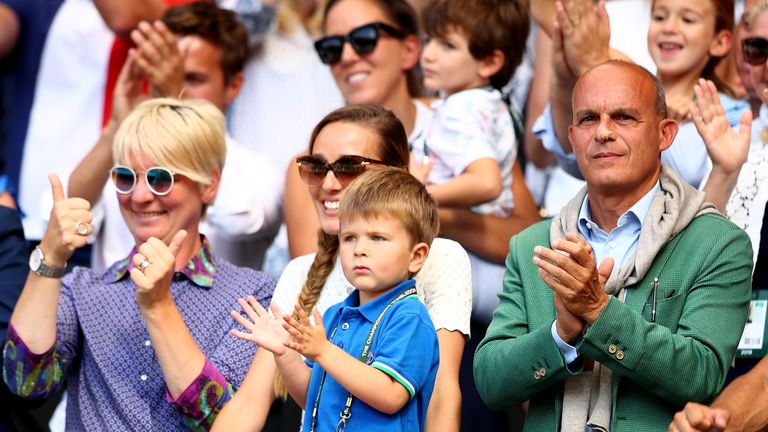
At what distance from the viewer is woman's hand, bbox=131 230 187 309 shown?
385 cm

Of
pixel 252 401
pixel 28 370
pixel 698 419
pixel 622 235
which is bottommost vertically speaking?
pixel 28 370

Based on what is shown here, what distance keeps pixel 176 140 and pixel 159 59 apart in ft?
3.31

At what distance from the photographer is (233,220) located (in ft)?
16.8

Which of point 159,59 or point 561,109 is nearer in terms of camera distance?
point 561,109

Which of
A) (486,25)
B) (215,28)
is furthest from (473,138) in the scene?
(215,28)

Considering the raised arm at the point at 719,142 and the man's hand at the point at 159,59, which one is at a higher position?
the raised arm at the point at 719,142

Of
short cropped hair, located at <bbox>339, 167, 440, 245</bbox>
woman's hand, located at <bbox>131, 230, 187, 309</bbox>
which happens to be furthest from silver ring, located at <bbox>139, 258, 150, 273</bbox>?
short cropped hair, located at <bbox>339, 167, 440, 245</bbox>

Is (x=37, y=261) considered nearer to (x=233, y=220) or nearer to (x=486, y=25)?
(x=233, y=220)

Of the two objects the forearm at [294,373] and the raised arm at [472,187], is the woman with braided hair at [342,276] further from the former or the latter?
the raised arm at [472,187]

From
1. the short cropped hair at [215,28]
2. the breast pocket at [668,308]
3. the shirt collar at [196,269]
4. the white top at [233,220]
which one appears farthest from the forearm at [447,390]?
the short cropped hair at [215,28]

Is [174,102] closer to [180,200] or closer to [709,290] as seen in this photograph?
[180,200]

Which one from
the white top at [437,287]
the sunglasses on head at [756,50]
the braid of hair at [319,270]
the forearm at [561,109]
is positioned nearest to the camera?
the white top at [437,287]

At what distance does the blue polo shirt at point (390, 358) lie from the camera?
3.35 meters

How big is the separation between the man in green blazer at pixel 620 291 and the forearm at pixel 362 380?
428 millimetres
